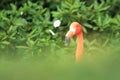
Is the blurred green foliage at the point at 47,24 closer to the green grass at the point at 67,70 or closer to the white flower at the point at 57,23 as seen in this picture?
the white flower at the point at 57,23

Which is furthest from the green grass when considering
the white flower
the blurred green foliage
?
the white flower

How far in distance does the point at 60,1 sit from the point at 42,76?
3623mm

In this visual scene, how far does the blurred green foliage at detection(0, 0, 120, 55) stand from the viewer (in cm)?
445

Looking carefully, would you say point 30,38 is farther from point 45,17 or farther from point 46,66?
point 46,66

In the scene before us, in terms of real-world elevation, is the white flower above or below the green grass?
above

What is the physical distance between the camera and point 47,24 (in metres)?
4.90

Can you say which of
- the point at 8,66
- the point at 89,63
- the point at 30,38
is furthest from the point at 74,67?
the point at 30,38

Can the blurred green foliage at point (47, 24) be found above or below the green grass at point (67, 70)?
above

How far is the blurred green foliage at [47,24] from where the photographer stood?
14.6 ft

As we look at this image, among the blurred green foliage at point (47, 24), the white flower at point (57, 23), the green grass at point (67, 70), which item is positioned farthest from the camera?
the white flower at point (57, 23)

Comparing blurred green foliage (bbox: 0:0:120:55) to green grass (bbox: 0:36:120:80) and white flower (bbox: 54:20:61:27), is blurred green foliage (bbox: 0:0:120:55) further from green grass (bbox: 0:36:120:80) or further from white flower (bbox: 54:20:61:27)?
green grass (bbox: 0:36:120:80)

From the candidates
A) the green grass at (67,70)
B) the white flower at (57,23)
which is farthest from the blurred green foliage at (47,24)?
the green grass at (67,70)

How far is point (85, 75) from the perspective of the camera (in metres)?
1.94

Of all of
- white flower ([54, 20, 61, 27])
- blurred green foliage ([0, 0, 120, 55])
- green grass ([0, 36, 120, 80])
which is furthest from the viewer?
white flower ([54, 20, 61, 27])
